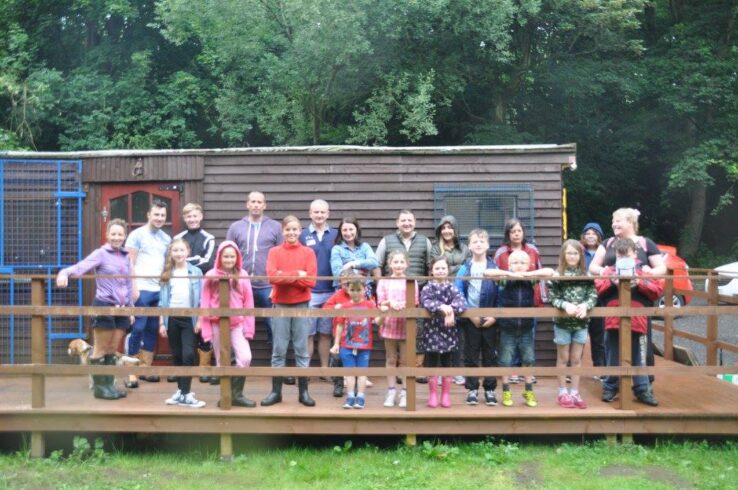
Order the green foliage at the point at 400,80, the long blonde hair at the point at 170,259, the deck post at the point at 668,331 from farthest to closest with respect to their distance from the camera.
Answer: the green foliage at the point at 400,80 → the deck post at the point at 668,331 → the long blonde hair at the point at 170,259

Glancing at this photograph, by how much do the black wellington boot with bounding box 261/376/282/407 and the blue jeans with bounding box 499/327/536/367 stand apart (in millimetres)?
1846

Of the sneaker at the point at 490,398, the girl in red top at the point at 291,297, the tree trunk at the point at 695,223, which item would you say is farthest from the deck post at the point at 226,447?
the tree trunk at the point at 695,223

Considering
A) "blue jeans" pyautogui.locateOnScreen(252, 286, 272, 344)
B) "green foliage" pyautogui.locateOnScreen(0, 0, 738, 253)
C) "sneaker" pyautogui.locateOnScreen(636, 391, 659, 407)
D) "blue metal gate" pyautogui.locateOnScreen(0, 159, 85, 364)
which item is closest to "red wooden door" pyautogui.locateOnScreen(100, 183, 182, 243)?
"blue metal gate" pyautogui.locateOnScreen(0, 159, 85, 364)

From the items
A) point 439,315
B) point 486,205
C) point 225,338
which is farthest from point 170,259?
point 486,205

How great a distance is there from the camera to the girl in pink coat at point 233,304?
6.24 meters

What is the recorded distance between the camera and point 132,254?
22.9 feet

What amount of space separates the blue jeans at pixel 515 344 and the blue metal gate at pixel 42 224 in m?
4.44

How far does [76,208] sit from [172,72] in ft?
47.4

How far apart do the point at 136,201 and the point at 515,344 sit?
4.26 meters

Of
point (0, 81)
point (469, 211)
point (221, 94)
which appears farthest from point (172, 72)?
point (469, 211)

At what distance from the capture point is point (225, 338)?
606cm

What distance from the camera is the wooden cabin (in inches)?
319

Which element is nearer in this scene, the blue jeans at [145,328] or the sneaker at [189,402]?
the sneaker at [189,402]

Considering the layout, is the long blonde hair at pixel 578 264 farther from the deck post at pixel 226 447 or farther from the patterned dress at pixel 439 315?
the deck post at pixel 226 447
